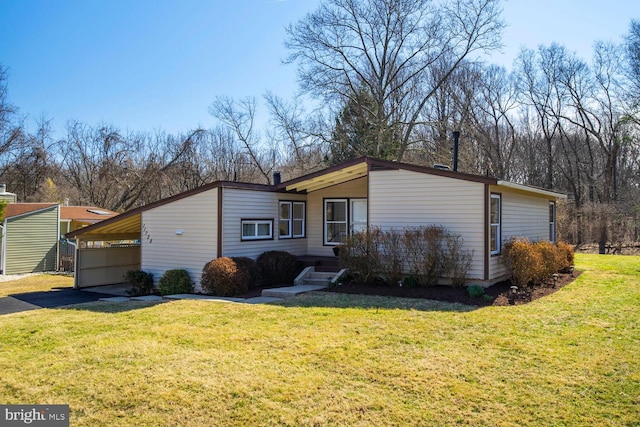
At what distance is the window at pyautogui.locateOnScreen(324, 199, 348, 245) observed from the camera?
1459 cm

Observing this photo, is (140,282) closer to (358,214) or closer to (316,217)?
(316,217)

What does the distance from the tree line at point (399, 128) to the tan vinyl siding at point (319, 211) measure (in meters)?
10.2

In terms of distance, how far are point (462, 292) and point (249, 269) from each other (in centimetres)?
545

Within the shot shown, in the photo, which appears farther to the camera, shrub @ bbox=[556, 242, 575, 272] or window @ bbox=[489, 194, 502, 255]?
shrub @ bbox=[556, 242, 575, 272]

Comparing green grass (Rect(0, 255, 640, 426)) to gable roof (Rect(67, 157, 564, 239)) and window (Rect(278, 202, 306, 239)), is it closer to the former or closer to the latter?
gable roof (Rect(67, 157, 564, 239))

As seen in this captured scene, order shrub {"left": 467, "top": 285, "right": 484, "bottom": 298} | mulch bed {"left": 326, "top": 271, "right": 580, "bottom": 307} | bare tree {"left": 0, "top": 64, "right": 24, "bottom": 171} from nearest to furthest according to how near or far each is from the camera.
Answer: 1. mulch bed {"left": 326, "top": 271, "right": 580, "bottom": 307}
2. shrub {"left": 467, "top": 285, "right": 484, "bottom": 298}
3. bare tree {"left": 0, "top": 64, "right": 24, "bottom": 171}

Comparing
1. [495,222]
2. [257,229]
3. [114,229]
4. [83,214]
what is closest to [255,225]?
[257,229]

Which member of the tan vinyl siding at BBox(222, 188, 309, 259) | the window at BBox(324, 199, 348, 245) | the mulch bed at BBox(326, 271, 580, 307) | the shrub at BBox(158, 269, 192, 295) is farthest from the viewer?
the window at BBox(324, 199, 348, 245)

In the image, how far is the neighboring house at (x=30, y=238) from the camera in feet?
61.1

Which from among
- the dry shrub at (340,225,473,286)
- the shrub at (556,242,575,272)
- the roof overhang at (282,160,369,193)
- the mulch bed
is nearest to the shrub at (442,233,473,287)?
the dry shrub at (340,225,473,286)

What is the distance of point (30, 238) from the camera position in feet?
63.5

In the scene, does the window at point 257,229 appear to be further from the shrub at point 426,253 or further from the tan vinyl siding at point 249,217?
the shrub at point 426,253

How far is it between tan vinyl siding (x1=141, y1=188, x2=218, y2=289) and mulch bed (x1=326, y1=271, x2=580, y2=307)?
378 cm

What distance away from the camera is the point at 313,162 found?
29.8 m
